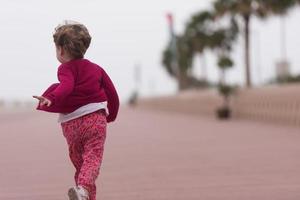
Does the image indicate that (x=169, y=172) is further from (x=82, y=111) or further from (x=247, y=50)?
(x=247, y=50)

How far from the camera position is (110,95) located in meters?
5.05

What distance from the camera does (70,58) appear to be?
480 cm

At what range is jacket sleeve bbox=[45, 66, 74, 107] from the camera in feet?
15.0

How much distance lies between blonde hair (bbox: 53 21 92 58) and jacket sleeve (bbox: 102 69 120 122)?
0.33m

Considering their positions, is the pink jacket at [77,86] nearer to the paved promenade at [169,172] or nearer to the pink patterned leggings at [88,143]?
the pink patterned leggings at [88,143]

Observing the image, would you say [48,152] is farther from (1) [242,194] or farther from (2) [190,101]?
(2) [190,101]

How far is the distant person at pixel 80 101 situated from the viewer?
466 cm

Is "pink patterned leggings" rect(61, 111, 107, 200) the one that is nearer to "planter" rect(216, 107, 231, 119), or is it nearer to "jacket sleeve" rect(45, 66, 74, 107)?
"jacket sleeve" rect(45, 66, 74, 107)

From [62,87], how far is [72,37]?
1.11 feet

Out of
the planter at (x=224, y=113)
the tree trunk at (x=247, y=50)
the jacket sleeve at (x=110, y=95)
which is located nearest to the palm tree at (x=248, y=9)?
the tree trunk at (x=247, y=50)

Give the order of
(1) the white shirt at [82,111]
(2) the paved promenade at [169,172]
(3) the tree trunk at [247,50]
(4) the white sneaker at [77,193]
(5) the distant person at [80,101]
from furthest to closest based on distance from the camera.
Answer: (3) the tree trunk at [247,50]
(2) the paved promenade at [169,172]
(1) the white shirt at [82,111]
(5) the distant person at [80,101]
(4) the white sneaker at [77,193]

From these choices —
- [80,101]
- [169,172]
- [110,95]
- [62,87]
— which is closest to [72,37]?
[62,87]

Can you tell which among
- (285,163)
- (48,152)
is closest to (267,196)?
(285,163)

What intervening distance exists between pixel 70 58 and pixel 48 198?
2010 mm
